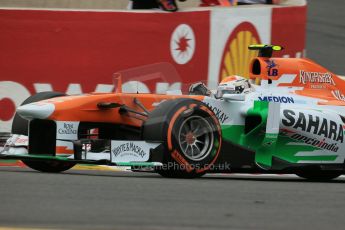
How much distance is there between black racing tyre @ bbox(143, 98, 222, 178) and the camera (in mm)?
8680

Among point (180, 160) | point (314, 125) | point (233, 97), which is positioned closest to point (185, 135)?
point (180, 160)

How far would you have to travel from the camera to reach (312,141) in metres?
9.74

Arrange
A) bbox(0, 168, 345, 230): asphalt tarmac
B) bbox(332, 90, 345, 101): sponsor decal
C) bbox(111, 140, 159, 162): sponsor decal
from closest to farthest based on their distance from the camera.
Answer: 1. bbox(0, 168, 345, 230): asphalt tarmac
2. bbox(111, 140, 159, 162): sponsor decal
3. bbox(332, 90, 345, 101): sponsor decal

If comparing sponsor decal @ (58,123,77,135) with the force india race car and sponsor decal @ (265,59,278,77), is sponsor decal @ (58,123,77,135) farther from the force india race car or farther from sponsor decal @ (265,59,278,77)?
sponsor decal @ (265,59,278,77)

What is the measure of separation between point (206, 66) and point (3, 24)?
285cm

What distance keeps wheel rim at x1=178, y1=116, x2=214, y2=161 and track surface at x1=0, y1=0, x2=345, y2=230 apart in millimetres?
334

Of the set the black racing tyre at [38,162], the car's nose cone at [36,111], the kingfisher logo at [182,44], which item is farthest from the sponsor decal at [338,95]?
the car's nose cone at [36,111]

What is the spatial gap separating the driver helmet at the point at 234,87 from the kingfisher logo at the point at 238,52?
2.91 m

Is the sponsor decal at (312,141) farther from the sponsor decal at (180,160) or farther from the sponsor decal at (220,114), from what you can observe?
the sponsor decal at (180,160)

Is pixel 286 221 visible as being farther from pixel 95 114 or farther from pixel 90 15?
pixel 90 15

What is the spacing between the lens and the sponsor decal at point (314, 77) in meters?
10.1

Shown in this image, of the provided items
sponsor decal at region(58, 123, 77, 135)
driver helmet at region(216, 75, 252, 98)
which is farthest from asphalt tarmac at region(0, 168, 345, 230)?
driver helmet at region(216, 75, 252, 98)

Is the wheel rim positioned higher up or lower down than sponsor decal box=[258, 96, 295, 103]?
lower down

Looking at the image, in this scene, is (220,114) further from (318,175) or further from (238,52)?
(238,52)
